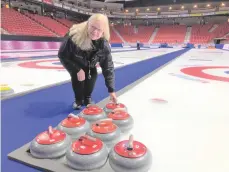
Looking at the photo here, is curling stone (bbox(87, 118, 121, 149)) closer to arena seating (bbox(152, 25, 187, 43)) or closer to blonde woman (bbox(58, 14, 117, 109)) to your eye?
blonde woman (bbox(58, 14, 117, 109))

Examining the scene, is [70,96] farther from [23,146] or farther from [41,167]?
[41,167]

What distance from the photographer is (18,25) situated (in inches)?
521

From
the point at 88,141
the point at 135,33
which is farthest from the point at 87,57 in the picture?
the point at 135,33

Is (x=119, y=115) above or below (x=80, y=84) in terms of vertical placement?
below

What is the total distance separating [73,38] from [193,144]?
109 centimetres

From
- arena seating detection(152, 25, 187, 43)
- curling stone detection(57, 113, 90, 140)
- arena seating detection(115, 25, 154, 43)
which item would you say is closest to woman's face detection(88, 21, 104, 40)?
curling stone detection(57, 113, 90, 140)

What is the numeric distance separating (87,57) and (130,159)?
99 centimetres

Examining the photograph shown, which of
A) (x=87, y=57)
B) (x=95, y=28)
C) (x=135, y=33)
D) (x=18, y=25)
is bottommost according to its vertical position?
(x=87, y=57)

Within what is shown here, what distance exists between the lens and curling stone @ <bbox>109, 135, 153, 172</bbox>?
792 millimetres

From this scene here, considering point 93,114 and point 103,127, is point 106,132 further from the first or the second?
point 93,114

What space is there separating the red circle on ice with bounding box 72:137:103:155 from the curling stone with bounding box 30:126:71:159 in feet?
0.29

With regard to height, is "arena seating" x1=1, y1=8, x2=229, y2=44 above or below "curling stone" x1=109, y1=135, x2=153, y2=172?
above

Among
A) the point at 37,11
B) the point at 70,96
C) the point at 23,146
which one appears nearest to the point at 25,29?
the point at 37,11

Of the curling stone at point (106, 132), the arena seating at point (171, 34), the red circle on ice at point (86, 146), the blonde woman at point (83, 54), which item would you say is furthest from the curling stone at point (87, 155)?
the arena seating at point (171, 34)
